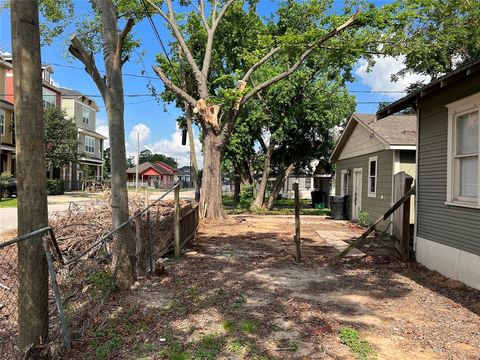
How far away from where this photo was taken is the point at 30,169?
3.38m

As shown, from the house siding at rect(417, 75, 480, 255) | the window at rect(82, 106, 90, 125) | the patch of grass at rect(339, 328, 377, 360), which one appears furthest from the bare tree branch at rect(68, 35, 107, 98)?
the window at rect(82, 106, 90, 125)

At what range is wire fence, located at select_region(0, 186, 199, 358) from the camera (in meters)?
3.82

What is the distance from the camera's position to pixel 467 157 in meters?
6.99

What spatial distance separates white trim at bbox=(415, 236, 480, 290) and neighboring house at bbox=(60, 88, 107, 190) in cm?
3813

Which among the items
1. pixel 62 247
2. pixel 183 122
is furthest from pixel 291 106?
pixel 62 247

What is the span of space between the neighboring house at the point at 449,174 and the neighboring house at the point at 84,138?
37862 mm

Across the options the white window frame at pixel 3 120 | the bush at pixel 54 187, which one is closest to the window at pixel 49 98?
the white window frame at pixel 3 120

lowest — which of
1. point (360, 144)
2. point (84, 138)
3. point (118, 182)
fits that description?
point (118, 182)

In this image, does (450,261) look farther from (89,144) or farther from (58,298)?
(89,144)

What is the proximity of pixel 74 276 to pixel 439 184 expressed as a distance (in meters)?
6.63

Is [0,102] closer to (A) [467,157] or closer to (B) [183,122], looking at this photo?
(B) [183,122]

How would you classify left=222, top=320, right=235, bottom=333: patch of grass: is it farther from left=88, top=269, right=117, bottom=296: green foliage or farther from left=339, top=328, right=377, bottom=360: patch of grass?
left=88, top=269, right=117, bottom=296: green foliage

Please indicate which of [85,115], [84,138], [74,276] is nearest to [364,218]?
[74,276]

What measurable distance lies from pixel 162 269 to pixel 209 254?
90.7 inches
